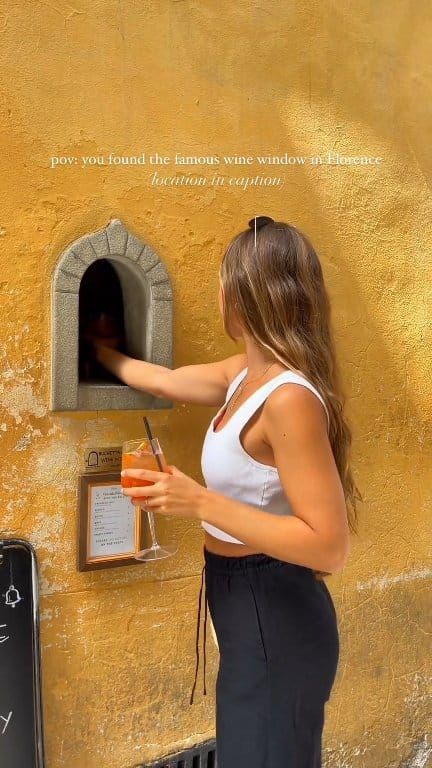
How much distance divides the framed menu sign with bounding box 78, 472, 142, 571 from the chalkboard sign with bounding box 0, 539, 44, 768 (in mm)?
227

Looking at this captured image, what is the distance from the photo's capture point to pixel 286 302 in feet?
6.70

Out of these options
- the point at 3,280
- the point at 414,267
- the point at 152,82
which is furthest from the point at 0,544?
the point at 414,267

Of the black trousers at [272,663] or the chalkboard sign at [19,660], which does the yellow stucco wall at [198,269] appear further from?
the black trousers at [272,663]

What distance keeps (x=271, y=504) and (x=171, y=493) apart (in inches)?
12.1

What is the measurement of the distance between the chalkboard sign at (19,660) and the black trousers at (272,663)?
737 mm

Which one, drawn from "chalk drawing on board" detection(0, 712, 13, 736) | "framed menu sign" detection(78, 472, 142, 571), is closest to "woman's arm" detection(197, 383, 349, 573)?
"framed menu sign" detection(78, 472, 142, 571)

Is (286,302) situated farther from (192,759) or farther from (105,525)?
(192,759)

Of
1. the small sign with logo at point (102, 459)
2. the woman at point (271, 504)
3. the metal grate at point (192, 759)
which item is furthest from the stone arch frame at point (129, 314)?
the metal grate at point (192, 759)

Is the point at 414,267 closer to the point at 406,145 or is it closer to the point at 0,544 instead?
the point at 406,145

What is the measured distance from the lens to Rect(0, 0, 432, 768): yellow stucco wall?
2623 mm

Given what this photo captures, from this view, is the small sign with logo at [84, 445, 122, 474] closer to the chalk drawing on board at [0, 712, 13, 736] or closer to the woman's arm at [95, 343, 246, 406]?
the woman's arm at [95, 343, 246, 406]

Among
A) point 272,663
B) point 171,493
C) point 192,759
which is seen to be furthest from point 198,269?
point 192,759

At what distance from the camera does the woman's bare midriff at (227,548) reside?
6.88 ft

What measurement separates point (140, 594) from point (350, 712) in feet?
4.35
